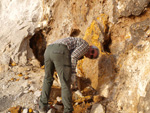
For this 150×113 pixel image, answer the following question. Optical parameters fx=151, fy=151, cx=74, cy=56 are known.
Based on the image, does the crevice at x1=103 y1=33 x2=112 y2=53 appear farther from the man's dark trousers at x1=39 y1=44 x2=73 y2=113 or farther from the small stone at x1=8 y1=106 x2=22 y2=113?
the small stone at x1=8 y1=106 x2=22 y2=113

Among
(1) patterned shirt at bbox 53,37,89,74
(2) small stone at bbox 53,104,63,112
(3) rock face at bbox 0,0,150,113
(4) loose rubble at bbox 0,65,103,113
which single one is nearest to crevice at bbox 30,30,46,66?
(3) rock face at bbox 0,0,150,113

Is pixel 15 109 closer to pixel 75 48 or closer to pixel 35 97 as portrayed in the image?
pixel 35 97

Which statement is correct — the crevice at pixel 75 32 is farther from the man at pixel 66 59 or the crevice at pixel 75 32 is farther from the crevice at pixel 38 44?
the man at pixel 66 59

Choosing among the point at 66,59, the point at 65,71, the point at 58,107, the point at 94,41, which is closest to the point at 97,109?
the point at 58,107

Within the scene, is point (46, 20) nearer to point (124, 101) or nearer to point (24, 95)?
point (24, 95)

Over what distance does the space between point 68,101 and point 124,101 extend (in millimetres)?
894

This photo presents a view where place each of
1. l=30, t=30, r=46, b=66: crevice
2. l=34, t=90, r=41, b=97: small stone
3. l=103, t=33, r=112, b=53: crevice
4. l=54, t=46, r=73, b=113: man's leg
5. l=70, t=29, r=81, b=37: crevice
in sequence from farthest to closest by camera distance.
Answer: l=30, t=30, r=46, b=66: crevice, l=70, t=29, r=81, b=37: crevice, l=103, t=33, r=112, b=53: crevice, l=34, t=90, r=41, b=97: small stone, l=54, t=46, r=73, b=113: man's leg

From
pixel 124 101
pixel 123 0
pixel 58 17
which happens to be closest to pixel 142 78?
pixel 124 101

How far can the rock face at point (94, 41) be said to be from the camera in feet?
7.81

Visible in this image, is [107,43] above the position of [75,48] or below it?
above

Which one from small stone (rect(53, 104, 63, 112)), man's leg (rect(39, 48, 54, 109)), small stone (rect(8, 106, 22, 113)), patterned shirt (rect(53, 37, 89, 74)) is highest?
patterned shirt (rect(53, 37, 89, 74))

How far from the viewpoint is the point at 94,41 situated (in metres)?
3.38

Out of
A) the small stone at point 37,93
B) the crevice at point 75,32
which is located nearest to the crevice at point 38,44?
the crevice at point 75,32

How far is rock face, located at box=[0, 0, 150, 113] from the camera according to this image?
238cm
